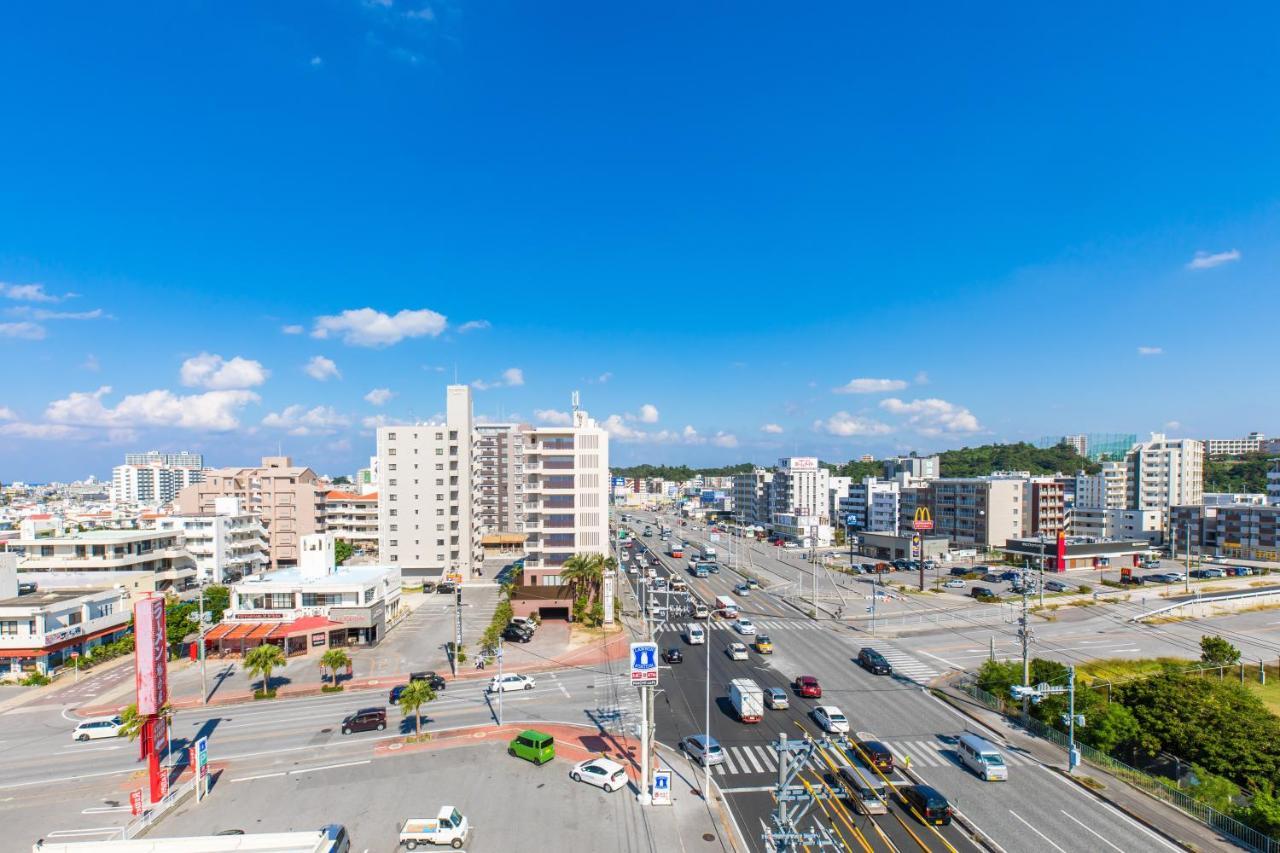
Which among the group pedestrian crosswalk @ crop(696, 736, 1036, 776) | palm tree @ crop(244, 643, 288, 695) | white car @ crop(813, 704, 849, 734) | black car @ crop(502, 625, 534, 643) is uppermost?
palm tree @ crop(244, 643, 288, 695)

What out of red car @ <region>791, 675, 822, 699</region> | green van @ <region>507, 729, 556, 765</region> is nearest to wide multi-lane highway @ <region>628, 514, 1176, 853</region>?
red car @ <region>791, 675, 822, 699</region>

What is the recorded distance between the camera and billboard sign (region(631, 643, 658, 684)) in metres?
29.7

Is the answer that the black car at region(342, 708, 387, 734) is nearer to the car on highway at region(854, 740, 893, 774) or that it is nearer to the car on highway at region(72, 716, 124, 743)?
the car on highway at region(72, 716, 124, 743)

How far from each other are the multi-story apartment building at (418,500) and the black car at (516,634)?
34728mm

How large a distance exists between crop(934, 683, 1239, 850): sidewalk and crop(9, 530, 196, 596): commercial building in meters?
77.6

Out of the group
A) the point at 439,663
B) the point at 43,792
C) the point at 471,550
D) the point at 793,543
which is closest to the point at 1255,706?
the point at 439,663

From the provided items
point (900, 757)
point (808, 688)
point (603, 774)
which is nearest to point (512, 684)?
point (603, 774)

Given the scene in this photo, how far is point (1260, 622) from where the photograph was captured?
67.2 m

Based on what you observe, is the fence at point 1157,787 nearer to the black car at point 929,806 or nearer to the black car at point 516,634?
the black car at point 929,806

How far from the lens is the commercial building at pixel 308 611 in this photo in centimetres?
5634

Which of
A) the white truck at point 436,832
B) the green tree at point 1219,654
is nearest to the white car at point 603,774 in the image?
the white truck at point 436,832

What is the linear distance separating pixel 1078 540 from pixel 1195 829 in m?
97.2

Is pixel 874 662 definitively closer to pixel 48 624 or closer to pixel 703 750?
pixel 703 750

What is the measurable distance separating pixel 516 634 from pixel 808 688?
28.2 meters
